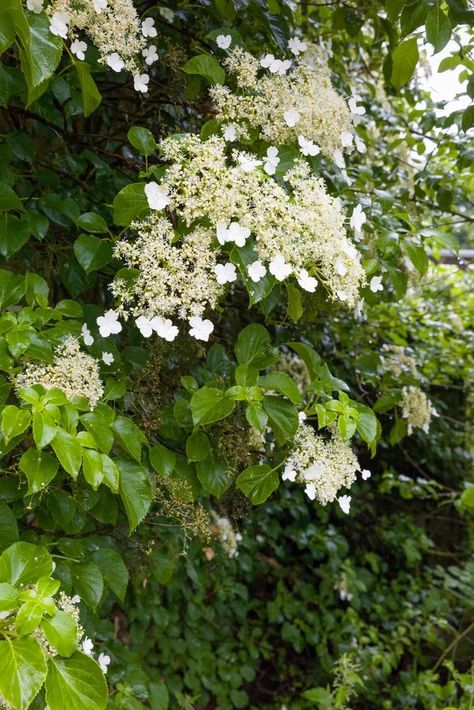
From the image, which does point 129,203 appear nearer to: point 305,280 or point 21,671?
point 305,280

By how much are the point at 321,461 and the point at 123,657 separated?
1255 mm

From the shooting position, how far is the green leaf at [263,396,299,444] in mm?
1046

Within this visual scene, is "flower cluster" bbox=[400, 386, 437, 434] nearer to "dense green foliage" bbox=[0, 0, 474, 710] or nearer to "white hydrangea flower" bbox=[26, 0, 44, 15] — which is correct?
"dense green foliage" bbox=[0, 0, 474, 710]

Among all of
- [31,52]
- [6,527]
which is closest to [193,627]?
[6,527]

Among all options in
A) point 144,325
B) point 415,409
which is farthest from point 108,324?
point 415,409

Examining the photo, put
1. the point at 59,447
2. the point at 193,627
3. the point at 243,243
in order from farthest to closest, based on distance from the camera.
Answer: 1. the point at 193,627
2. the point at 243,243
3. the point at 59,447

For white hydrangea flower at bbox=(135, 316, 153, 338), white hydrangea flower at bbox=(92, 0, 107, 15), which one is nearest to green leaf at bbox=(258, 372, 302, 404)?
white hydrangea flower at bbox=(135, 316, 153, 338)

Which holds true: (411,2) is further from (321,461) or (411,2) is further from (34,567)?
(34,567)

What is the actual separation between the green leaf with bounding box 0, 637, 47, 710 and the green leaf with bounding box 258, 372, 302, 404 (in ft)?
1.73

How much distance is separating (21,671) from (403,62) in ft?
4.61

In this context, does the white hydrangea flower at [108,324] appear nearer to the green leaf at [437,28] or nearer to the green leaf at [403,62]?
the green leaf at [437,28]

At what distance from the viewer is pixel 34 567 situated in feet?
2.81

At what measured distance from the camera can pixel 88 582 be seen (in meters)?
1.08

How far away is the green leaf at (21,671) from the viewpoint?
2.26ft
